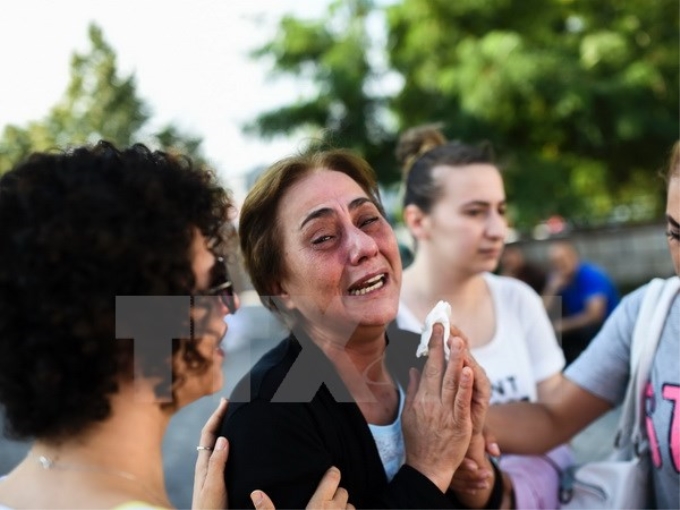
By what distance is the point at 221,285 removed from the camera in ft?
4.55

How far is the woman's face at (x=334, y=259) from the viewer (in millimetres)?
1632

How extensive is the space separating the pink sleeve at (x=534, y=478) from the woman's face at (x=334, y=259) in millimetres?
664

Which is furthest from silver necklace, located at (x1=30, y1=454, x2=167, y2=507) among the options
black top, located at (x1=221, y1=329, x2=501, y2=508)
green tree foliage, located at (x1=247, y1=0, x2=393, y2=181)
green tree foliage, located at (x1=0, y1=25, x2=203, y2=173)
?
green tree foliage, located at (x1=247, y1=0, x2=393, y2=181)

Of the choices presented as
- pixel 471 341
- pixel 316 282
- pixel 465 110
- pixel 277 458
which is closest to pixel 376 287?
pixel 316 282

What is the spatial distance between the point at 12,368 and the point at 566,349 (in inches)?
202

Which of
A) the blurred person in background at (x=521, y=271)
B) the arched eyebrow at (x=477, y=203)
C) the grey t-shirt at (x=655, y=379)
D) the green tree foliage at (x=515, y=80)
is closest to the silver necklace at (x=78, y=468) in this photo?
the grey t-shirt at (x=655, y=379)

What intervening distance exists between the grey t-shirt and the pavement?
93cm

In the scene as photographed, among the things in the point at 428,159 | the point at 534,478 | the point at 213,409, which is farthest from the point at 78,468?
the point at 428,159

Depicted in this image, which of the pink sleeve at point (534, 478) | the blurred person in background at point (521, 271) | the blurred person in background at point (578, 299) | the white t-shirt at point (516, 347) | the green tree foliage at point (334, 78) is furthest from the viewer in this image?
the green tree foliage at point (334, 78)

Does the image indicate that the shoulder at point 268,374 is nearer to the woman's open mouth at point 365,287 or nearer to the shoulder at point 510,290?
the woman's open mouth at point 365,287

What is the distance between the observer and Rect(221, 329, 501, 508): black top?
1396 mm

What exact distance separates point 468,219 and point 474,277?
214 millimetres

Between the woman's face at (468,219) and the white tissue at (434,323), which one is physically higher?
the woman's face at (468,219)

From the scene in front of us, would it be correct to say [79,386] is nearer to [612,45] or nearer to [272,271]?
[272,271]
